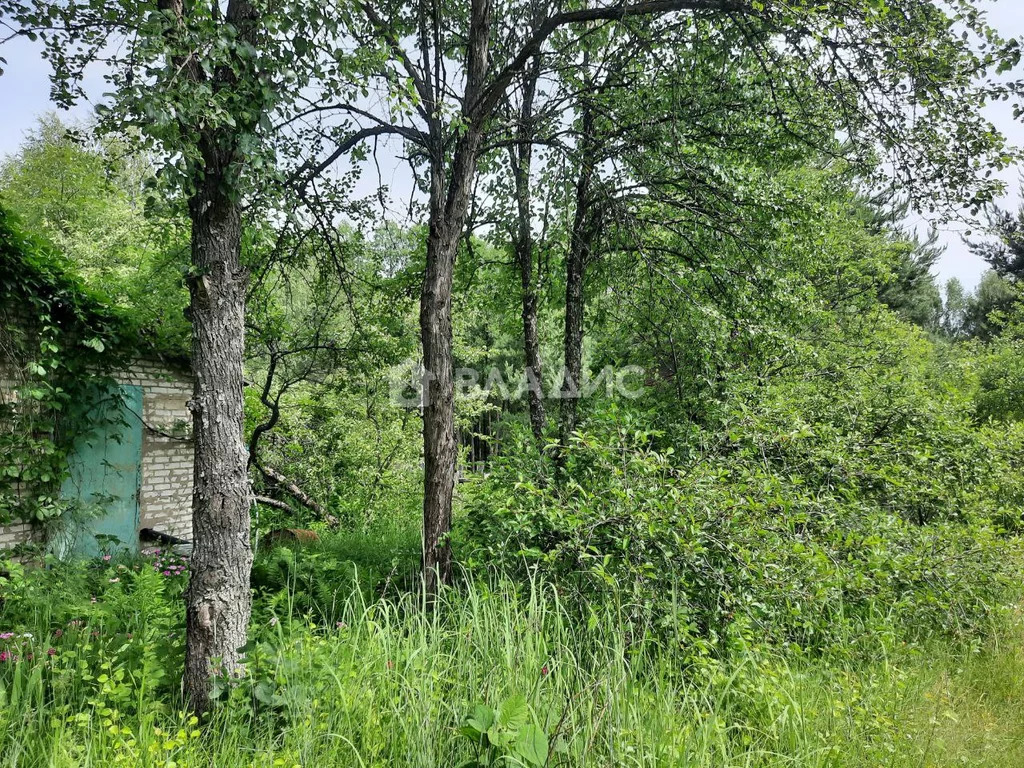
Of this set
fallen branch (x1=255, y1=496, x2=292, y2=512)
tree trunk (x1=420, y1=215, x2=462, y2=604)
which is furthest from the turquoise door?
tree trunk (x1=420, y1=215, x2=462, y2=604)

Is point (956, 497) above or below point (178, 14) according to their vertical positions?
below

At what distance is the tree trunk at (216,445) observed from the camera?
288 centimetres

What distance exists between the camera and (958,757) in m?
2.92

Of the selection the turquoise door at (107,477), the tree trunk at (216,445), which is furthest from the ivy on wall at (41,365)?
the tree trunk at (216,445)

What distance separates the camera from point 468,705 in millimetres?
2406

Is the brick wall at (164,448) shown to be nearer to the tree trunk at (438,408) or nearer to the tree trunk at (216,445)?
the tree trunk at (438,408)

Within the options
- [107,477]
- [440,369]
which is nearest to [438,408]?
[440,369]

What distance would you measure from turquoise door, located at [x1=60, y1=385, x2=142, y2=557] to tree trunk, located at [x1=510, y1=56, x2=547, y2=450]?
4.71 meters

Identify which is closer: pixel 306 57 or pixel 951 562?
pixel 306 57

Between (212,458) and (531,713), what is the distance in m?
1.95

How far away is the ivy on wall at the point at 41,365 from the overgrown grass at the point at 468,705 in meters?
2.83

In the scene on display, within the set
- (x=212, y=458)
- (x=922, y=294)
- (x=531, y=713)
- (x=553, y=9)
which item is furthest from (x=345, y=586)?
(x=922, y=294)

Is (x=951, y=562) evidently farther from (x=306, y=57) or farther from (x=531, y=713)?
(x=306, y=57)

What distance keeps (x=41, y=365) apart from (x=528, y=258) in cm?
525
